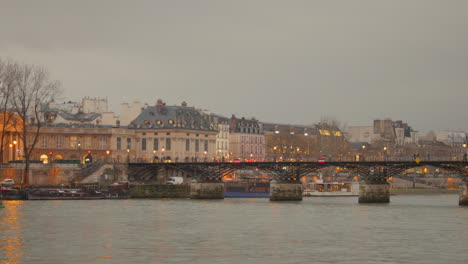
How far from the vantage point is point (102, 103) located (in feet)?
524

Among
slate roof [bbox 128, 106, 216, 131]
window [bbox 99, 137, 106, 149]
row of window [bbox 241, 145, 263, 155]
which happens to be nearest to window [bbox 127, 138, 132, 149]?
slate roof [bbox 128, 106, 216, 131]

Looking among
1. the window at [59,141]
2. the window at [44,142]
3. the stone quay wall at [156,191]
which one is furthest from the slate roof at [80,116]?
the stone quay wall at [156,191]

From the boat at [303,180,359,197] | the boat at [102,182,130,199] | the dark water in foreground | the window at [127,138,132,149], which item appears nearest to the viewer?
the dark water in foreground

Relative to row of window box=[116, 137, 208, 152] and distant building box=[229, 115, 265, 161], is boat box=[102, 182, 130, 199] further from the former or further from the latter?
distant building box=[229, 115, 265, 161]

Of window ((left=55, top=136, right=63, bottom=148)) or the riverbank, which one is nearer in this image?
window ((left=55, top=136, right=63, bottom=148))

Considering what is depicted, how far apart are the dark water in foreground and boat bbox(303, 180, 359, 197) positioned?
46.5 metres

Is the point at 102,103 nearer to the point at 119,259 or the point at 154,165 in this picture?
the point at 154,165

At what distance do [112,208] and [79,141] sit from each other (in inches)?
2081

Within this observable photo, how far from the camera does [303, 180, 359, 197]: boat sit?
13388 centimetres

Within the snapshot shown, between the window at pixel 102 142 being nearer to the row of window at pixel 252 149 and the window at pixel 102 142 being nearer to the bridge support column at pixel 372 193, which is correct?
the bridge support column at pixel 372 193

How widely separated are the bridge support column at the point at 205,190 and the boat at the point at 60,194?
10883mm

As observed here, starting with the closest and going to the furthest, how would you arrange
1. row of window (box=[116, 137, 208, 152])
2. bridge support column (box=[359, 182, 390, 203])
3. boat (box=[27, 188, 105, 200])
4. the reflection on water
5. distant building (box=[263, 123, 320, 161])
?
the reflection on water, boat (box=[27, 188, 105, 200]), bridge support column (box=[359, 182, 390, 203]), row of window (box=[116, 137, 208, 152]), distant building (box=[263, 123, 320, 161])

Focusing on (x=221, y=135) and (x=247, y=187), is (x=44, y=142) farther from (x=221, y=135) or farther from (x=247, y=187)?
(x=221, y=135)

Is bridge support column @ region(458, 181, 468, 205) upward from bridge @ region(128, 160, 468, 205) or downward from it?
downward
